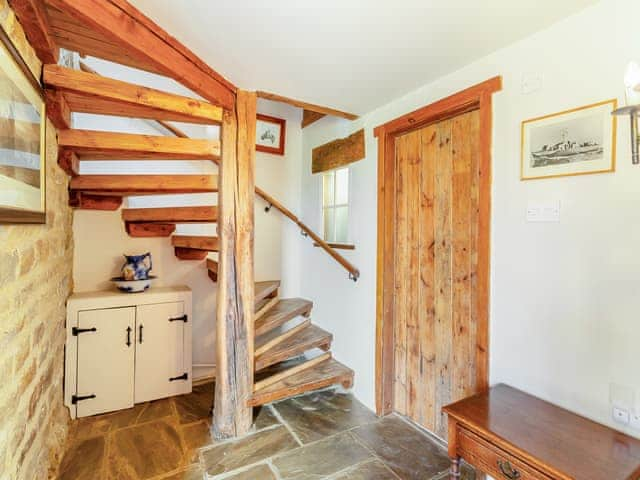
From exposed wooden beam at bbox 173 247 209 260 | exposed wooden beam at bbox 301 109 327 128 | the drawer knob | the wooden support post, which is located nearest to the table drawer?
the drawer knob

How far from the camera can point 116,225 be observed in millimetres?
2797

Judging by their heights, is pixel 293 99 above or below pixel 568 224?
above

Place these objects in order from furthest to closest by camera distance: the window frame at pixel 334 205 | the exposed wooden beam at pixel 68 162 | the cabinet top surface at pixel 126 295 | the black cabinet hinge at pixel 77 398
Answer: the window frame at pixel 334 205 → the cabinet top surface at pixel 126 295 → the black cabinet hinge at pixel 77 398 → the exposed wooden beam at pixel 68 162

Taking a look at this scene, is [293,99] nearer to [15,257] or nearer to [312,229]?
[312,229]

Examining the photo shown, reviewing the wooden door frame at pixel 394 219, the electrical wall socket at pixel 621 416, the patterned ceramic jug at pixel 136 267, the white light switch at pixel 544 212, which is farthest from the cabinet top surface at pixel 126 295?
the electrical wall socket at pixel 621 416

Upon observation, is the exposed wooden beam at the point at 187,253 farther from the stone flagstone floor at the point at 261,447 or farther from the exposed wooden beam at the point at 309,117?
the exposed wooden beam at the point at 309,117

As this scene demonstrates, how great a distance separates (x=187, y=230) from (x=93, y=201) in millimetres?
772

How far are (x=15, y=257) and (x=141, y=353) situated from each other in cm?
164

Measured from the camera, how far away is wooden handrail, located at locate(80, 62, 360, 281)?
259cm

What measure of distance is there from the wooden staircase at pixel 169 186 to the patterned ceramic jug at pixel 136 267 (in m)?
0.28

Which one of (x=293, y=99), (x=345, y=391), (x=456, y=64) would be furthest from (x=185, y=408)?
(x=456, y=64)

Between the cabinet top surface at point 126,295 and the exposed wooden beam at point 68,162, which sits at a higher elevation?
the exposed wooden beam at point 68,162

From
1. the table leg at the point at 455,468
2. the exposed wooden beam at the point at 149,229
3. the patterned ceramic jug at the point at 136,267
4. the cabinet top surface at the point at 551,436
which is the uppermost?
the exposed wooden beam at the point at 149,229

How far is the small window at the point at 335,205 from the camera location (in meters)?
2.89
